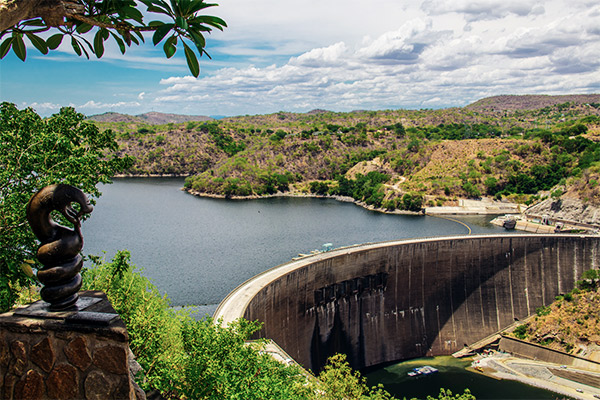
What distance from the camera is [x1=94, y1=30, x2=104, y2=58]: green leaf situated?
503 centimetres

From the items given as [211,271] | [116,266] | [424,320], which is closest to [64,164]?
[116,266]

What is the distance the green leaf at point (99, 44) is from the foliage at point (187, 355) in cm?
825

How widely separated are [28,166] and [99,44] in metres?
6.72

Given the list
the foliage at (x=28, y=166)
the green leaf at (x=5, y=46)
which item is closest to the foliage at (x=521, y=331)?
the foliage at (x=28, y=166)

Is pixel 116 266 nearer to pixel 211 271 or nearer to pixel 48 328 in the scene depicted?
pixel 48 328

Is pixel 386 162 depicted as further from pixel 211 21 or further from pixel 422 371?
pixel 211 21

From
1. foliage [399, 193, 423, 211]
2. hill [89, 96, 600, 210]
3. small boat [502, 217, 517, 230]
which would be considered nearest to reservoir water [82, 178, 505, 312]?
small boat [502, 217, 517, 230]

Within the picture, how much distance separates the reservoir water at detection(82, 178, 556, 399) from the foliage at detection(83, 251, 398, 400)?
11.0 m

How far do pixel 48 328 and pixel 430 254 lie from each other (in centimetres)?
3651

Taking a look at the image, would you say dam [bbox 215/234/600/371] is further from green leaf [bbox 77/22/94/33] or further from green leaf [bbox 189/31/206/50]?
green leaf [bbox 189/31/206/50]

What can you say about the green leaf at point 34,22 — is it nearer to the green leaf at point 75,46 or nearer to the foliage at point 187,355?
the green leaf at point 75,46

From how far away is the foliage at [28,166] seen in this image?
9352 mm

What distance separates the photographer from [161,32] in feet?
13.8

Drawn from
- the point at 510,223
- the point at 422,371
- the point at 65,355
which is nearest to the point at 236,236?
the point at 422,371
